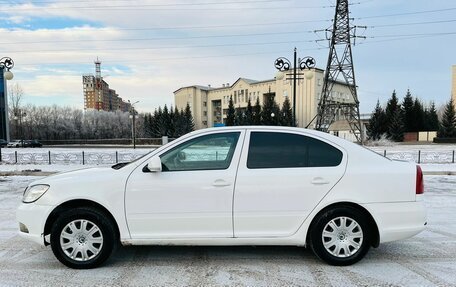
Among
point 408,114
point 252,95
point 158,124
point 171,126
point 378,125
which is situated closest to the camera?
point 378,125

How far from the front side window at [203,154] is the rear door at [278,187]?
0.22 m

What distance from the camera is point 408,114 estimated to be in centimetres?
6219

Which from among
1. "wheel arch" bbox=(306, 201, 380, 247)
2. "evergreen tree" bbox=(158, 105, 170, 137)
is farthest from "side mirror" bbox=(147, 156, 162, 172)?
"evergreen tree" bbox=(158, 105, 170, 137)

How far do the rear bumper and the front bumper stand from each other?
396cm

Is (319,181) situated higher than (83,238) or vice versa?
(319,181)

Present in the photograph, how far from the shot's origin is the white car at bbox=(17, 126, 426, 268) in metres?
4.32

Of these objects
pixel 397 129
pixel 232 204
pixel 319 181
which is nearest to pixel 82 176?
pixel 232 204

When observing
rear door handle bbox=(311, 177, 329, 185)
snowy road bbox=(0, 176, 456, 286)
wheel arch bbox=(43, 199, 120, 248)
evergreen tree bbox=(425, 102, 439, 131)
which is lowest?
snowy road bbox=(0, 176, 456, 286)

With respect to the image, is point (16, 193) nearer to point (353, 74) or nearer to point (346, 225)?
point (346, 225)

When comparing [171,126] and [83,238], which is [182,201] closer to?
[83,238]

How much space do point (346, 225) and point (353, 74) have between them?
3486 cm

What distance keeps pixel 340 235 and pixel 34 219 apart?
3.80m

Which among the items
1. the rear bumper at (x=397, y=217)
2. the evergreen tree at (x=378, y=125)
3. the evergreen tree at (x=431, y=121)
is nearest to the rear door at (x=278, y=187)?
the rear bumper at (x=397, y=217)

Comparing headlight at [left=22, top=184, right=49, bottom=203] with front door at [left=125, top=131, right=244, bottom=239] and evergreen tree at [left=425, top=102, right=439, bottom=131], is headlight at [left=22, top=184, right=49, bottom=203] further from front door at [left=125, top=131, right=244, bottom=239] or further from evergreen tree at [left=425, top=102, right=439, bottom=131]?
evergreen tree at [left=425, top=102, right=439, bottom=131]
